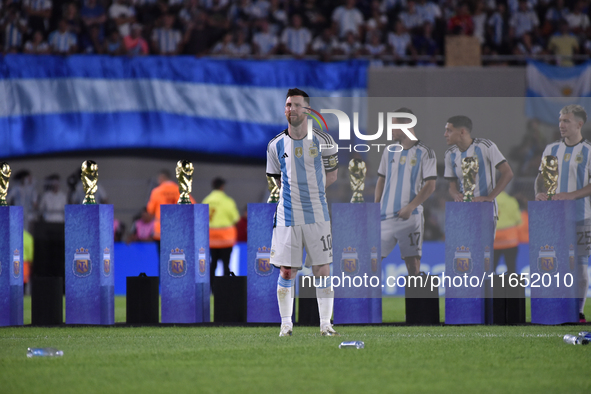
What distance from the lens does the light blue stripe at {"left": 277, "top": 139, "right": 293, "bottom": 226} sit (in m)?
6.64

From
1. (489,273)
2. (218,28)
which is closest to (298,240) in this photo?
(489,273)

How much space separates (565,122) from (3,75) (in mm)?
9522

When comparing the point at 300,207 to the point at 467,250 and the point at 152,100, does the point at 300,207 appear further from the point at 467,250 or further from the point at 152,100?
the point at 152,100

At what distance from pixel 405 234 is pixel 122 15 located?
8.91 m

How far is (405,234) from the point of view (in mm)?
9031

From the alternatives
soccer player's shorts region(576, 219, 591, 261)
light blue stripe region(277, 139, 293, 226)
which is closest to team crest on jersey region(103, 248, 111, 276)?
light blue stripe region(277, 139, 293, 226)

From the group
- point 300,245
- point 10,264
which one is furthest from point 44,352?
point 10,264

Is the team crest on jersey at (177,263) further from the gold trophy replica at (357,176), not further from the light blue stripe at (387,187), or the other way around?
the light blue stripe at (387,187)

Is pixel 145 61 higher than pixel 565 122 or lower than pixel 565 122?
higher

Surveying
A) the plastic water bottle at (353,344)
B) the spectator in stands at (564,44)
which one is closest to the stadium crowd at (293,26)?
the spectator in stands at (564,44)

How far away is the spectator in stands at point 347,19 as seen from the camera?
51.2 ft

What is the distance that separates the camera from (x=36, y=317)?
820cm

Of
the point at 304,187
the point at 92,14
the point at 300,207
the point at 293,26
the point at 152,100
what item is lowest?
the point at 300,207

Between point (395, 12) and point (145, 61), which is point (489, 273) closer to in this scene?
point (145, 61)
